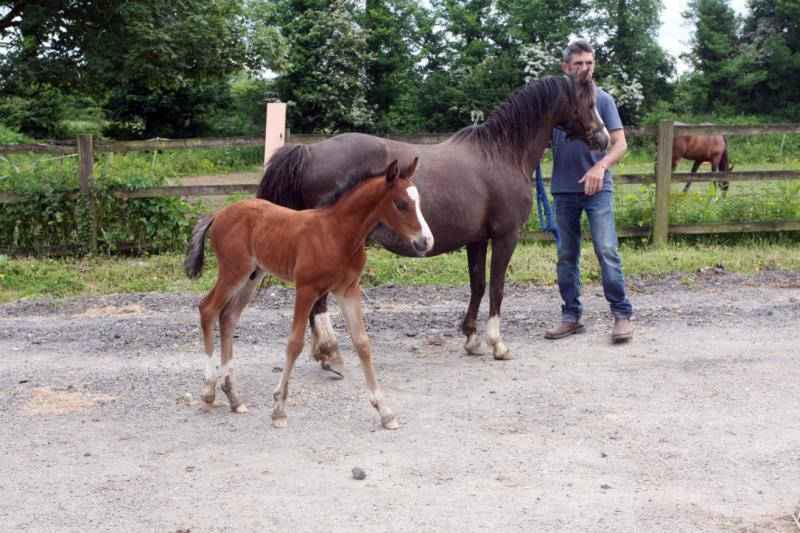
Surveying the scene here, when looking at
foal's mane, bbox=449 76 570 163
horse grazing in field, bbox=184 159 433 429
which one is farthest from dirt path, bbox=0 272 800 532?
foal's mane, bbox=449 76 570 163

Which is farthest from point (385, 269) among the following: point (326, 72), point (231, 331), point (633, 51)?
point (633, 51)

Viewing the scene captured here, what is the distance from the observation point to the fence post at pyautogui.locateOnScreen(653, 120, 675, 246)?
1016cm

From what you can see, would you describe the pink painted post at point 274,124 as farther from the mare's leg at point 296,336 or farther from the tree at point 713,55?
the tree at point 713,55

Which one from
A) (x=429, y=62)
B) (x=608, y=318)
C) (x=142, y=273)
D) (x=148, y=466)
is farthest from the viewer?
(x=429, y=62)

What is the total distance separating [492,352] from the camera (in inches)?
254

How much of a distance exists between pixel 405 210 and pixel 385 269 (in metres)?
4.68

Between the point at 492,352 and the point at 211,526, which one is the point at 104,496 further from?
the point at 492,352

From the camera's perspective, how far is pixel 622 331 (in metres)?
6.51

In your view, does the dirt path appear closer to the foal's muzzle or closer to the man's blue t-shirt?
the foal's muzzle

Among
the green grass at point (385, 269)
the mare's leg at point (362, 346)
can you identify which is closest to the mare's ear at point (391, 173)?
the mare's leg at point (362, 346)

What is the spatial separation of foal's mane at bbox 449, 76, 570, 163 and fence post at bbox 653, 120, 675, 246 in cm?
412

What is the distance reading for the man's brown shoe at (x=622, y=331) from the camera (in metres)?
6.49

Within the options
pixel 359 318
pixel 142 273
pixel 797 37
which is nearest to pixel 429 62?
pixel 797 37

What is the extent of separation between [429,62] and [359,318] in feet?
91.3
